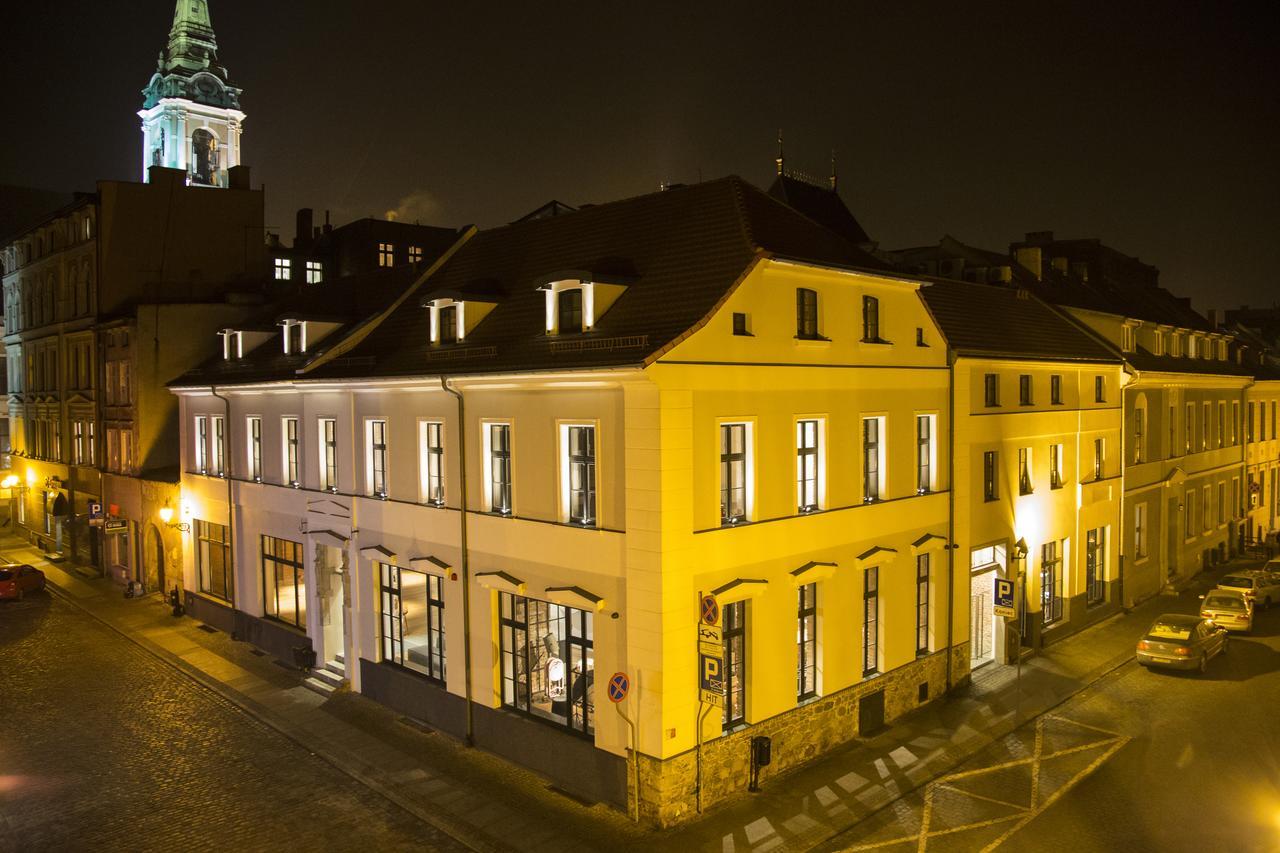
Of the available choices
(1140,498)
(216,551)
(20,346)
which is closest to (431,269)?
(216,551)

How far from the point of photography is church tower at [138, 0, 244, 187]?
8962 centimetres

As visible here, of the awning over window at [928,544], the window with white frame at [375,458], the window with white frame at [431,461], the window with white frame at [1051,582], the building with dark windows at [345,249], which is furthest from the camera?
the building with dark windows at [345,249]

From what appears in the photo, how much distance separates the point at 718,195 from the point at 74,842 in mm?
17570

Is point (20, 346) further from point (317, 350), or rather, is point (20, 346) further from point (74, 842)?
point (74, 842)

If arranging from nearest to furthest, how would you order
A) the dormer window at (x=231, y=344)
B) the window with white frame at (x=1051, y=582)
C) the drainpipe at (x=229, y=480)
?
the window with white frame at (x=1051, y=582)
the drainpipe at (x=229, y=480)
the dormer window at (x=231, y=344)

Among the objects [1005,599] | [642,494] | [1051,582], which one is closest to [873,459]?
[1005,599]

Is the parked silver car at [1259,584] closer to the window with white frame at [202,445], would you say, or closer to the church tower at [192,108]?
the window with white frame at [202,445]

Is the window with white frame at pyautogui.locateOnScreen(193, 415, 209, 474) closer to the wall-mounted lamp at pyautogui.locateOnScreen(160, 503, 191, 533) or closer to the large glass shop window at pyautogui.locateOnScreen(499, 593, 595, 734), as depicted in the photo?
the wall-mounted lamp at pyautogui.locateOnScreen(160, 503, 191, 533)

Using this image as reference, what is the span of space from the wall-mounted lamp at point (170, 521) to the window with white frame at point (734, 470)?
23.4 metres

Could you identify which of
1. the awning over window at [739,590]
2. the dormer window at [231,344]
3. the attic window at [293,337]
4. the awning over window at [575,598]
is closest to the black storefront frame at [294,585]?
the attic window at [293,337]

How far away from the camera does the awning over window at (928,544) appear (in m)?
21.7

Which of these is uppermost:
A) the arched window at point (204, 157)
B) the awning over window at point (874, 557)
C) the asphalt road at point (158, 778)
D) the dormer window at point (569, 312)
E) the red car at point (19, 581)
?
the arched window at point (204, 157)

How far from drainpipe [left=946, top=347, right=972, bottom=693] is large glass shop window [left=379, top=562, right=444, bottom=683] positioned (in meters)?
12.9

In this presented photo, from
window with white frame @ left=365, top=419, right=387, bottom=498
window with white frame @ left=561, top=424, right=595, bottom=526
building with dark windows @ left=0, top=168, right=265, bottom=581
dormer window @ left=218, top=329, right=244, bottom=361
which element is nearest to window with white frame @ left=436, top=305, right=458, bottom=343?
window with white frame @ left=365, top=419, right=387, bottom=498
